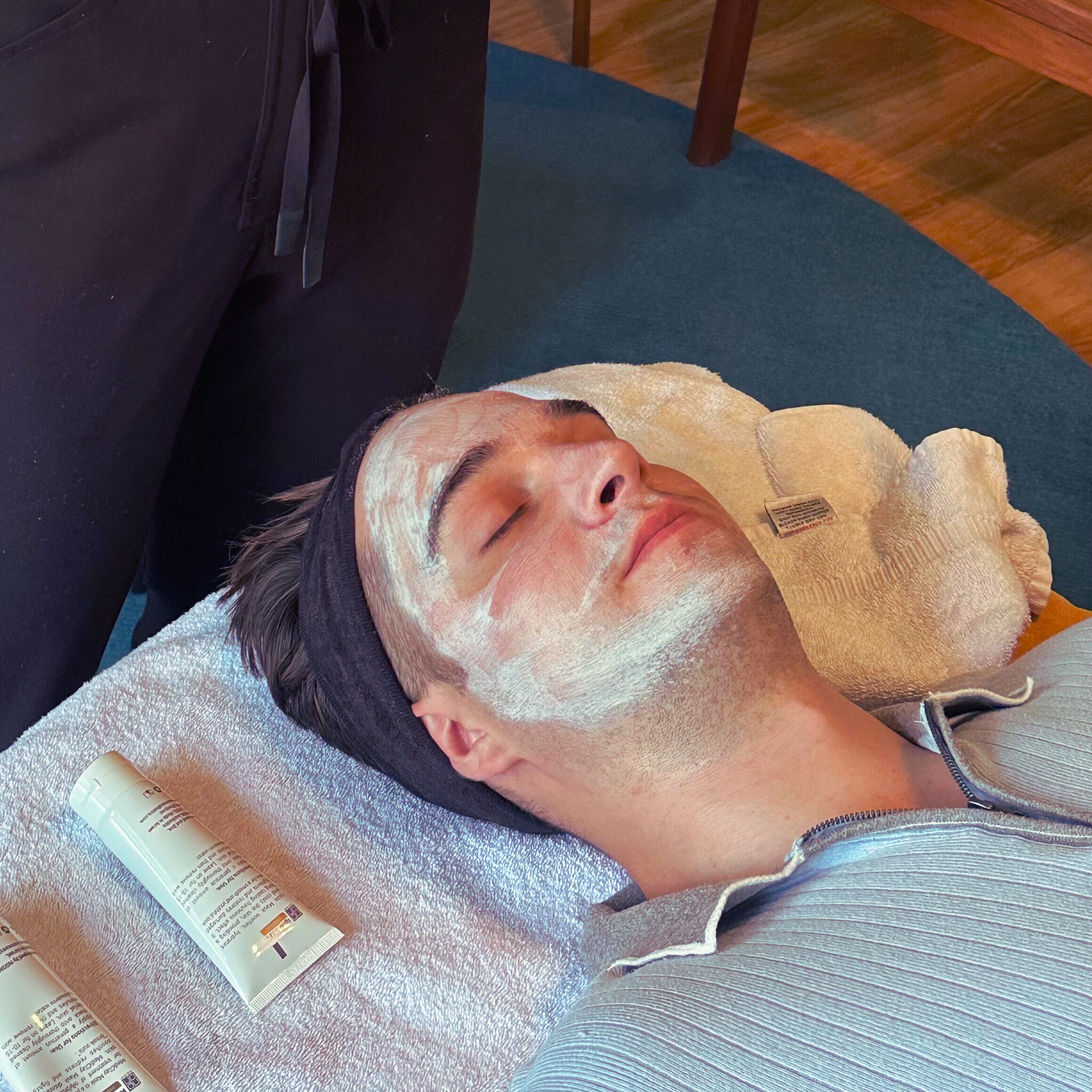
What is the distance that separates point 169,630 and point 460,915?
1.72ft

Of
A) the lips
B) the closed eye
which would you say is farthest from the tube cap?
the lips

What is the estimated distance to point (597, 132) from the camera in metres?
2.84

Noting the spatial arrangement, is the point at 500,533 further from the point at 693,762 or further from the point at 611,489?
the point at 693,762

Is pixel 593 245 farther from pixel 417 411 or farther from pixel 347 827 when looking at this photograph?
pixel 347 827

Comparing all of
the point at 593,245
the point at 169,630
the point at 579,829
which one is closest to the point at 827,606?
the point at 579,829

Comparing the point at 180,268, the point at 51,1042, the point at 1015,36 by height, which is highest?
the point at 1015,36

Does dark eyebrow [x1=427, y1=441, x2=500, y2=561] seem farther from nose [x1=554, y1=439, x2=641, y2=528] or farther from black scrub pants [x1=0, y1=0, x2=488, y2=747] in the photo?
black scrub pants [x1=0, y1=0, x2=488, y2=747]

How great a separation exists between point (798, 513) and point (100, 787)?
35.8 inches

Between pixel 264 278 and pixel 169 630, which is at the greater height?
pixel 264 278

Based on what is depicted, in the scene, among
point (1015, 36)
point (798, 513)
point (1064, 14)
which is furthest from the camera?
point (1015, 36)

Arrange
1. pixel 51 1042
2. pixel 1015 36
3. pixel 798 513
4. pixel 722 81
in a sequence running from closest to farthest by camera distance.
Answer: pixel 51 1042, pixel 798 513, pixel 1015 36, pixel 722 81

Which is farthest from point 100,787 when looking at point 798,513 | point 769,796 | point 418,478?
point 798,513

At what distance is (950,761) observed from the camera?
→ 3.26 ft

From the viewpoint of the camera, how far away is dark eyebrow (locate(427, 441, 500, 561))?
104cm
